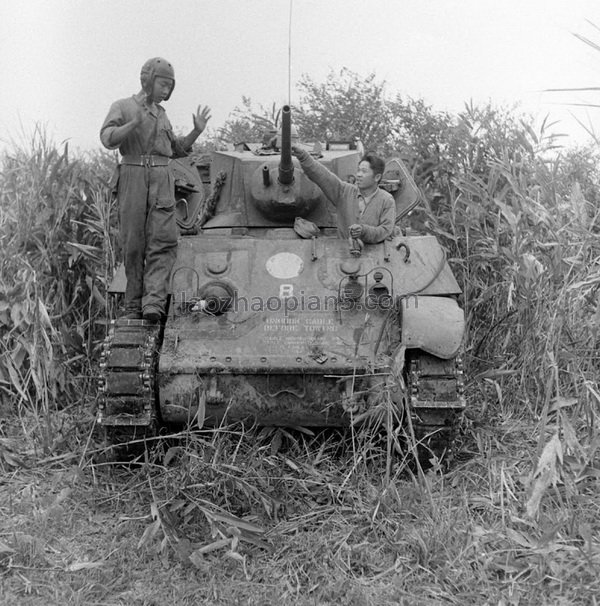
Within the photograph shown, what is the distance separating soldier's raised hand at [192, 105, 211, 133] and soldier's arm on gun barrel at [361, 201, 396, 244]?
139 cm

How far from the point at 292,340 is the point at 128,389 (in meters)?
1.13

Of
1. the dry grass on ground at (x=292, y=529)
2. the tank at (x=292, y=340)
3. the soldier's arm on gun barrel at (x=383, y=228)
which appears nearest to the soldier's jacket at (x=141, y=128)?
the tank at (x=292, y=340)

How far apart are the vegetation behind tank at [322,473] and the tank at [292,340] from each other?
0.34m

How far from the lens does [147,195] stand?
564 centimetres

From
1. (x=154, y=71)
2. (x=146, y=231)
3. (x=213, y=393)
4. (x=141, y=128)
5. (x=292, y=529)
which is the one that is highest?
(x=154, y=71)

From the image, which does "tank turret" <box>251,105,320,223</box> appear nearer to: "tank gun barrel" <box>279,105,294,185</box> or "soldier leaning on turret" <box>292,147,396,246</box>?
"tank gun barrel" <box>279,105,294,185</box>

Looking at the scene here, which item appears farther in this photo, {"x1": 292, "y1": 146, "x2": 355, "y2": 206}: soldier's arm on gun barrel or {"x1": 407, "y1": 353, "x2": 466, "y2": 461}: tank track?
{"x1": 292, "y1": 146, "x2": 355, "y2": 206}: soldier's arm on gun barrel

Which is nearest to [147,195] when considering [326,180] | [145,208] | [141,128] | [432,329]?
[145,208]

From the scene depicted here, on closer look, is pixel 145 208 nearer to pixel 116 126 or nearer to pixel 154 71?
pixel 116 126

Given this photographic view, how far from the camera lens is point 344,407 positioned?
523 centimetres

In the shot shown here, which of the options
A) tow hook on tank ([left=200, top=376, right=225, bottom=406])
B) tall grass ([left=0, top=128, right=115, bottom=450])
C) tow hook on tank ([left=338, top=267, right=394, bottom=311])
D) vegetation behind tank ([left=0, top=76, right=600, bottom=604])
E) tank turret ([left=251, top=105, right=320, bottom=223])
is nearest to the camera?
vegetation behind tank ([left=0, top=76, right=600, bottom=604])

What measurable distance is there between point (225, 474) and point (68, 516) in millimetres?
1004

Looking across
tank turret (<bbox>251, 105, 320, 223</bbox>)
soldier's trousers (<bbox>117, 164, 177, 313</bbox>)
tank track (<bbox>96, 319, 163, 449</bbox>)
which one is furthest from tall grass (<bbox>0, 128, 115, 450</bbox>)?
tank turret (<bbox>251, 105, 320, 223</bbox>)

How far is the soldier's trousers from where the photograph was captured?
560 centimetres
